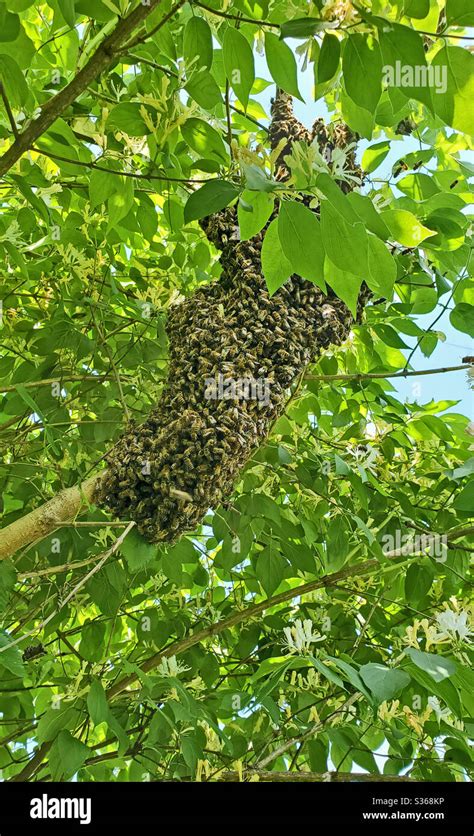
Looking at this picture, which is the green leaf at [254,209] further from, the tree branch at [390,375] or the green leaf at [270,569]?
the green leaf at [270,569]

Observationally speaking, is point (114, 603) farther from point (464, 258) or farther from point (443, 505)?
point (464, 258)

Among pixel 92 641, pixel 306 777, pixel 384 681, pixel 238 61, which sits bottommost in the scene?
pixel 306 777

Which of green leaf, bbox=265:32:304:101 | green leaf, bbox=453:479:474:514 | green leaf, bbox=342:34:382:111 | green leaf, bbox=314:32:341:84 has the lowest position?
green leaf, bbox=453:479:474:514

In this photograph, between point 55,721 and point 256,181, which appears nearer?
point 256,181

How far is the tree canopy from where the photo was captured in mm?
1057

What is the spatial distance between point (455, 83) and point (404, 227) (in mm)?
275

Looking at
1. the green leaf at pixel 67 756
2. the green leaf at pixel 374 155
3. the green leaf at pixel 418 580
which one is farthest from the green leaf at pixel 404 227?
the green leaf at pixel 67 756

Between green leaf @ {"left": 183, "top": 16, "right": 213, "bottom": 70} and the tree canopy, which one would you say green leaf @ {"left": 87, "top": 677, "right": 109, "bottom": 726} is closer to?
the tree canopy

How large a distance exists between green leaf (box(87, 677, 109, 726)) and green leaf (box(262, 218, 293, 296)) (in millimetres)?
753

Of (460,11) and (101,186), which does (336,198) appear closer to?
(460,11)

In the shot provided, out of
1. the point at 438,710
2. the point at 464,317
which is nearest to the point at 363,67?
the point at 464,317

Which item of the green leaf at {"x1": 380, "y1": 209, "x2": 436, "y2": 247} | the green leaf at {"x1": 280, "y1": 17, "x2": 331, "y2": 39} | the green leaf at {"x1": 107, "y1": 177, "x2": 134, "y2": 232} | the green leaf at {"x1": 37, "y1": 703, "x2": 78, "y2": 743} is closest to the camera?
the green leaf at {"x1": 280, "y1": 17, "x2": 331, "y2": 39}

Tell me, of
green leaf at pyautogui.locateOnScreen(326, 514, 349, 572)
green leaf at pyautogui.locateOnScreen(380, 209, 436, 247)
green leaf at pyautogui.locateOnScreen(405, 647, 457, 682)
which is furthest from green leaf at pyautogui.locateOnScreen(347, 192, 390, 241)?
green leaf at pyautogui.locateOnScreen(326, 514, 349, 572)

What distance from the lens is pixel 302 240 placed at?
0.94 m
